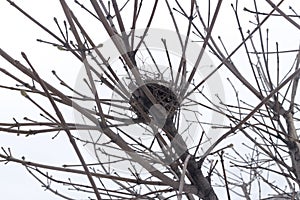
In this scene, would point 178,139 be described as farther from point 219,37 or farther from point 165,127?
point 219,37

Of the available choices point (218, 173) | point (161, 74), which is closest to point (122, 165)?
point (161, 74)

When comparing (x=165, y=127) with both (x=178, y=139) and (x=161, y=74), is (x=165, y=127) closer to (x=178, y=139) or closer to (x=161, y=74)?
(x=178, y=139)

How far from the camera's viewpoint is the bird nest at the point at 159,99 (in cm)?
97

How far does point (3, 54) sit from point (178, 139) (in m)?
0.53

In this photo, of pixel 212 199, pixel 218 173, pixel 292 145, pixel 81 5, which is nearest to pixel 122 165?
pixel 212 199

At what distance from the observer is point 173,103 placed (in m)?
1.05

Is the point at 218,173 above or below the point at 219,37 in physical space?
below

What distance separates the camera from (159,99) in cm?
105

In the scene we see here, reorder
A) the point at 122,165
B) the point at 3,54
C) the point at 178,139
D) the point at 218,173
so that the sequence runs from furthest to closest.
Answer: the point at 218,173, the point at 122,165, the point at 178,139, the point at 3,54

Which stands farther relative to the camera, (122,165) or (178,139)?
(122,165)

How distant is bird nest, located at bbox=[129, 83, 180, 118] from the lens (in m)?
0.97

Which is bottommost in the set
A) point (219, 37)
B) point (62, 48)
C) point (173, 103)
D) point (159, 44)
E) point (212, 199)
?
point (212, 199)

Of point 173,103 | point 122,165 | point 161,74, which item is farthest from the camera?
point 122,165

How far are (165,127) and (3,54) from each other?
50 cm
